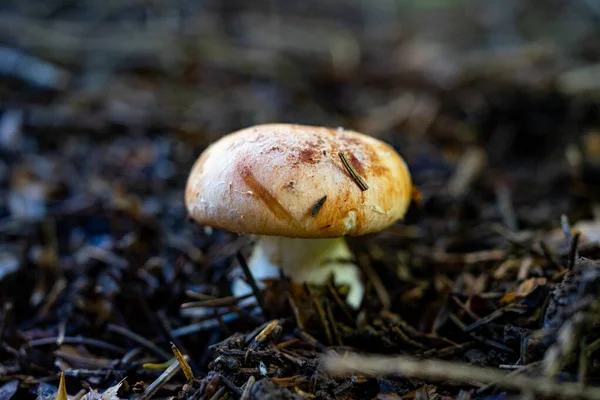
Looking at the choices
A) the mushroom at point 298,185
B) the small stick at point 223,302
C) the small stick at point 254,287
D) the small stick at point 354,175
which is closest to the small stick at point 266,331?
the small stick at point 254,287

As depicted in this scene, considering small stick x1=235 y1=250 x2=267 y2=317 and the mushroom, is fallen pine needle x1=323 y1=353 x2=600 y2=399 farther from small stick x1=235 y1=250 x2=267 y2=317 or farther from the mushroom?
small stick x1=235 y1=250 x2=267 y2=317

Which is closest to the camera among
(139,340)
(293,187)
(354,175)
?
Answer: (293,187)

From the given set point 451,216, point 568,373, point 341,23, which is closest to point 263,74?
point 341,23

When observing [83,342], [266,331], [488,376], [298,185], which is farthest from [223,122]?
[488,376]

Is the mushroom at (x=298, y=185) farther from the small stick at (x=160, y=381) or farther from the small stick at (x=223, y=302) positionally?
the small stick at (x=160, y=381)

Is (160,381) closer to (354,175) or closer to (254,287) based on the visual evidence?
(254,287)

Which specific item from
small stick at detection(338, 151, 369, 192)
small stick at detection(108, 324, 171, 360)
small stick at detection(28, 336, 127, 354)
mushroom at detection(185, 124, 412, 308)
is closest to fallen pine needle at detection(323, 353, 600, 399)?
mushroom at detection(185, 124, 412, 308)
